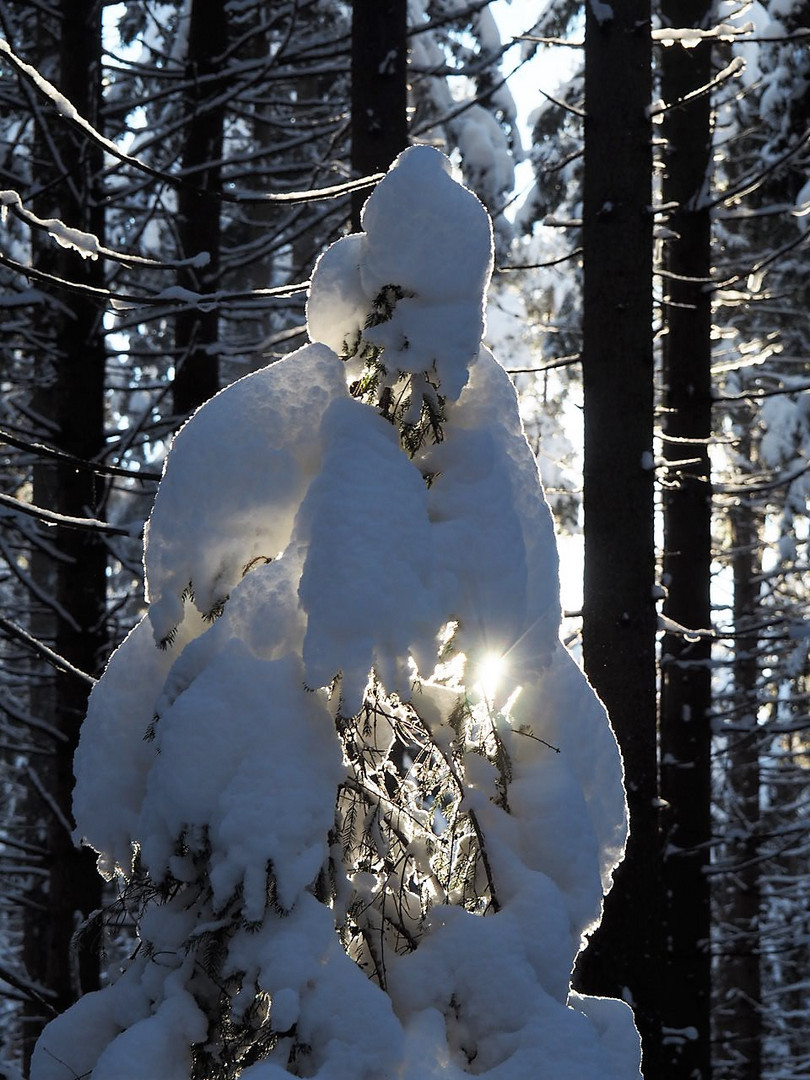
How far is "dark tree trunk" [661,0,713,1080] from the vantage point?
8.70 metres

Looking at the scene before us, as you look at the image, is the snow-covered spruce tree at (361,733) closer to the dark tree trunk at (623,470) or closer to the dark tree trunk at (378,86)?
the dark tree trunk at (623,470)

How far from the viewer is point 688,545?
901cm

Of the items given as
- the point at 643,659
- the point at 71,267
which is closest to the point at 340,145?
the point at 71,267

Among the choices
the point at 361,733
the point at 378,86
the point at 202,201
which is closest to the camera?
the point at 361,733

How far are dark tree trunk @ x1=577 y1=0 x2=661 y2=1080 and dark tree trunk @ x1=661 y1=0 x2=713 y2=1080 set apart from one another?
8.85ft

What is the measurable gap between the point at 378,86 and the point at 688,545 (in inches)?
171

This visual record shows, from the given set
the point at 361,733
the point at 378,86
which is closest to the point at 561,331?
the point at 378,86

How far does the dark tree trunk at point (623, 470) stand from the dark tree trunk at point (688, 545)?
2.70 m

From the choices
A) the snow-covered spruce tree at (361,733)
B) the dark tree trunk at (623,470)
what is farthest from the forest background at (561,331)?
the snow-covered spruce tree at (361,733)

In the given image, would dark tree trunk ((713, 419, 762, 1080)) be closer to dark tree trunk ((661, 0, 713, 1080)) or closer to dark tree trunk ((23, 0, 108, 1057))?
dark tree trunk ((661, 0, 713, 1080))

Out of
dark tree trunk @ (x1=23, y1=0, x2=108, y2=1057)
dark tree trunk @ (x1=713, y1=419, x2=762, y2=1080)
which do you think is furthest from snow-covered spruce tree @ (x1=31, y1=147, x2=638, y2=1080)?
dark tree trunk @ (x1=713, y1=419, x2=762, y2=1080)

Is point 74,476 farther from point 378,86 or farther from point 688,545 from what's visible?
point 688,545

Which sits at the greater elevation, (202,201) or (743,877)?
(202,201)

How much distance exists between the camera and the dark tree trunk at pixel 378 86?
22.1ft
